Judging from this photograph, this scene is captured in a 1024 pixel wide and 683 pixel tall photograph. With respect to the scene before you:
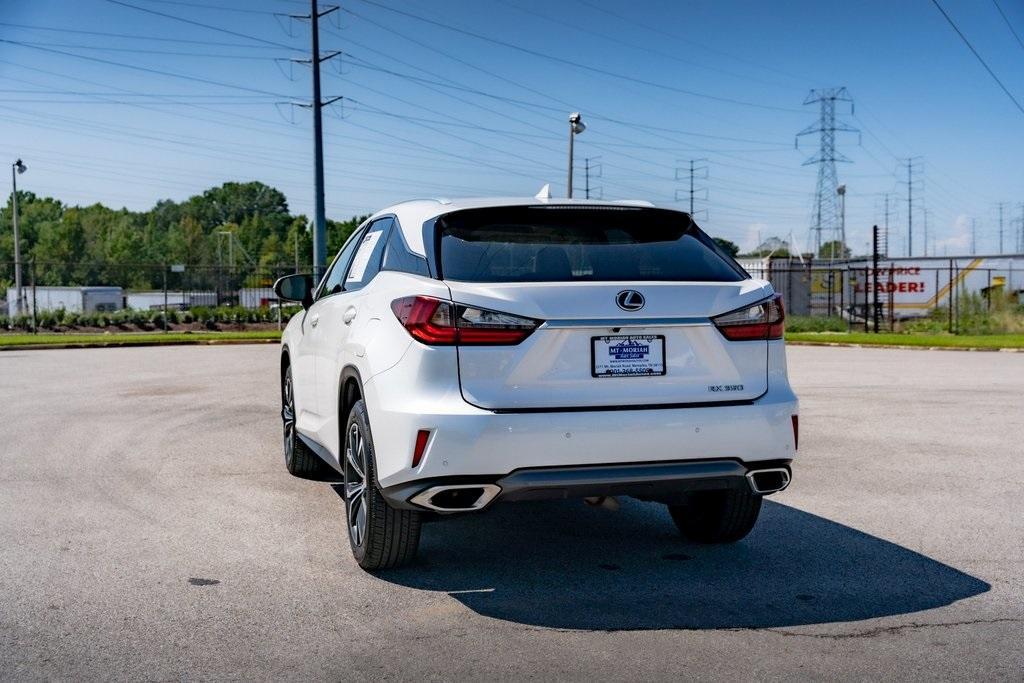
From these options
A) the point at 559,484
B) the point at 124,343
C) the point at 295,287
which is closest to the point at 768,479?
the point at 559,484

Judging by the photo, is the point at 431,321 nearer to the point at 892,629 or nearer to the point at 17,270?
the point at 892,629

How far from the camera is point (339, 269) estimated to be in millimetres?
6906

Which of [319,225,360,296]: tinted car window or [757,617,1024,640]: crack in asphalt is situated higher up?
[319,225,360,296]: tinted car window

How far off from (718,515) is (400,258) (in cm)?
223

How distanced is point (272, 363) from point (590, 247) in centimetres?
1633

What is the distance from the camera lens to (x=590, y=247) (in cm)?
511

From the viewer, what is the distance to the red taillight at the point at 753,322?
493 centimetres

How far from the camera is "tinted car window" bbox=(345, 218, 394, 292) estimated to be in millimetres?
5922

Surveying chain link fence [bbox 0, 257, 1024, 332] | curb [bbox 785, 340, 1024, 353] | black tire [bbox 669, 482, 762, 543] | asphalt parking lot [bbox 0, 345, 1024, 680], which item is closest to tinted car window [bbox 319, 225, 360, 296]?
asphalt parking lot [bbox 0, 345, 1024, 680]

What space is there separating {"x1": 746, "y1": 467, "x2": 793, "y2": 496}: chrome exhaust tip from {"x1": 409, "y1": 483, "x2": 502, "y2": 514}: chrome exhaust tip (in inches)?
49.1

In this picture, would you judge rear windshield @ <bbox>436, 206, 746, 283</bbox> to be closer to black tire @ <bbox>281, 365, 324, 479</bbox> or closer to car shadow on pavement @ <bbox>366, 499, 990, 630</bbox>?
car shadow on pavement @ <bbox>366, 499, 990, 630</bbox>

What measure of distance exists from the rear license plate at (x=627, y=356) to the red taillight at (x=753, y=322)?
345 mm

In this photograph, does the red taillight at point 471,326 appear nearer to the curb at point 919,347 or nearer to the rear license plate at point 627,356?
the rear license plate at point 627,356

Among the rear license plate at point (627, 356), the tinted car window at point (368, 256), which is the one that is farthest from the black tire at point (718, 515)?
the tinted car window at point (368, 256)
